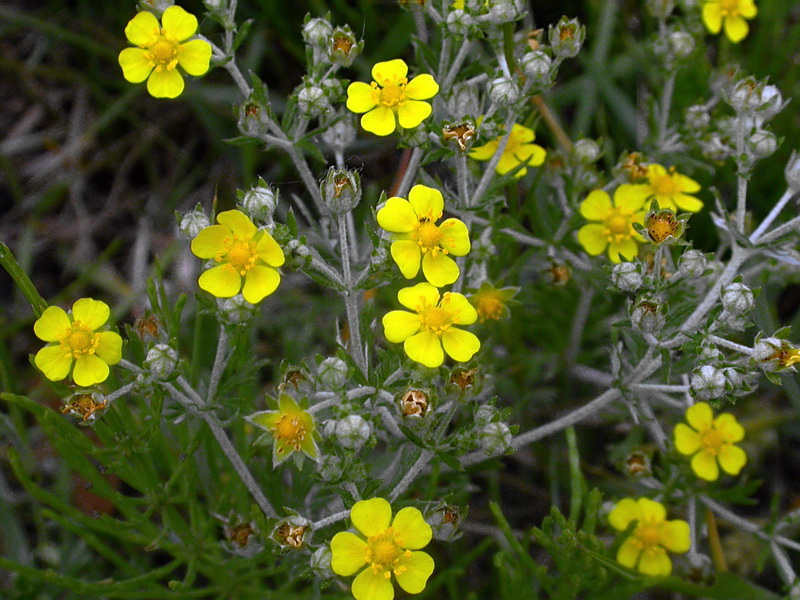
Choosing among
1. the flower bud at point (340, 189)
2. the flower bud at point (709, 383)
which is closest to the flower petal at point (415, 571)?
the flower bud at point (709, 383)

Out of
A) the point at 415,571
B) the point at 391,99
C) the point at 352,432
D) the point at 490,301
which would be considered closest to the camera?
the point at 352,432

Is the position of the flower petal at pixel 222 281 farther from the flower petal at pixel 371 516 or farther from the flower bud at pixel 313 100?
the flower petal at pixel 371 516

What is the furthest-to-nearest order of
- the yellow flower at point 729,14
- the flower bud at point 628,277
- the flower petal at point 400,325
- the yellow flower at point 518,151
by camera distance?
the yellow flower at point 729,14 → the yellow flower at point 518,151 → the flower bud at point 628,277 → the flower petal at point 400,325

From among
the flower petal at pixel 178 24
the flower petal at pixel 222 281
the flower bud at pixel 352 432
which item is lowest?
the flower bud at pixel 352 432

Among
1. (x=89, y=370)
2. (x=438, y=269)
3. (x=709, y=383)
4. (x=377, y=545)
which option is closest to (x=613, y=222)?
(x=709, y=383)

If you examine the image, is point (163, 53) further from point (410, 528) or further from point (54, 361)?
point (410, 528)
